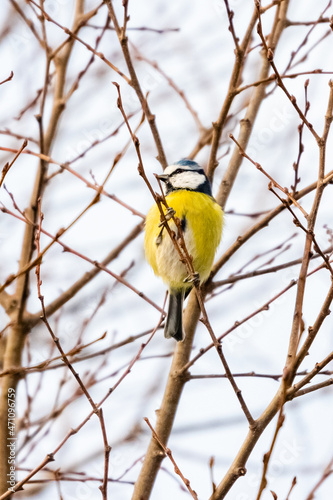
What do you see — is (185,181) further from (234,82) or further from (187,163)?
(234,82)

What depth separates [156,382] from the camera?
5.31 meters

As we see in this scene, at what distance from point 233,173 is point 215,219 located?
→ 295 millimetres

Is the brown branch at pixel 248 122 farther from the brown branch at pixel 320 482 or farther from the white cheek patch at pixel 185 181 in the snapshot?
the brown branch at pixel 320 482

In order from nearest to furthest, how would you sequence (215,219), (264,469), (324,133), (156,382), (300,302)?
1. (264,469)
2. (300,302)
3. (324,133)
4. (215,219)
5. (156,382)

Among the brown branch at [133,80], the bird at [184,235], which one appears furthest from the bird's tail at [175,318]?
the brown branch at [133,80]

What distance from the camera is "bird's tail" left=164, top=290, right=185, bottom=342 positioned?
3283 millimetres

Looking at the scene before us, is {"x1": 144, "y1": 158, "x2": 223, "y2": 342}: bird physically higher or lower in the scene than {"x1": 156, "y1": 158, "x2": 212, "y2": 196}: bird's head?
lower

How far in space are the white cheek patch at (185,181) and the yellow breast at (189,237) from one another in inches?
4.5

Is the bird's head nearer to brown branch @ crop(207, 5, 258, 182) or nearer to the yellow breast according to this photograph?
the yellow breast

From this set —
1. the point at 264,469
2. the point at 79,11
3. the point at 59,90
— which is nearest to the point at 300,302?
the point at 264,469

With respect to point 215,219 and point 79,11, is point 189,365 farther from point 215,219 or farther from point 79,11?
point 79,11

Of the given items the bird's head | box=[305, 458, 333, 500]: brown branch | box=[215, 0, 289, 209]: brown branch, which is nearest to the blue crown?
the bird's head

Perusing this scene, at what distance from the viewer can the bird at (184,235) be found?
3.63 metres

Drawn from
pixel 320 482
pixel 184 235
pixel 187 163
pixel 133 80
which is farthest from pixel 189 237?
pixel 320 482
